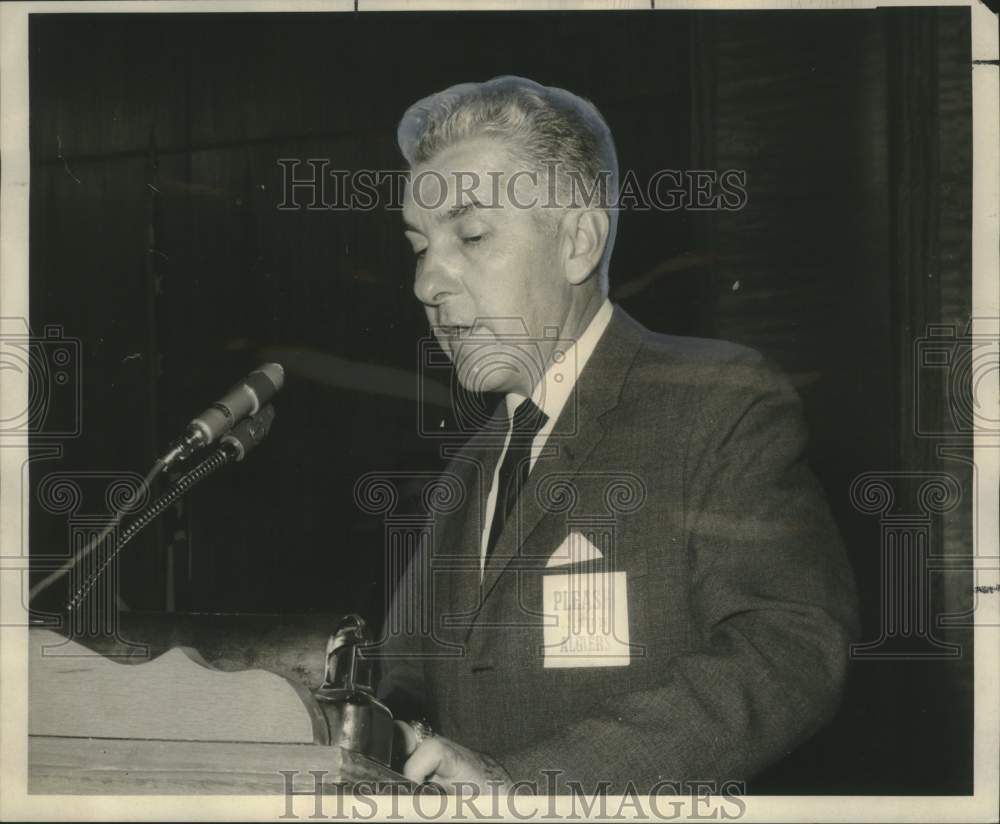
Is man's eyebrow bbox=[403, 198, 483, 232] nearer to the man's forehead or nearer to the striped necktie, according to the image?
the man's forehead

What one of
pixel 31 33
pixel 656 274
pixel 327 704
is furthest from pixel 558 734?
pixel 31 33

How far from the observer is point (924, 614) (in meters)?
2.44

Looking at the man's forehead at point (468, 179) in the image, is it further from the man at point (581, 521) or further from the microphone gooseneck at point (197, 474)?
the microphone gooseneck at point (197, 474)

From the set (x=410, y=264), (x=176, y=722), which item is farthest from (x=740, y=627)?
(x=176, y=722)

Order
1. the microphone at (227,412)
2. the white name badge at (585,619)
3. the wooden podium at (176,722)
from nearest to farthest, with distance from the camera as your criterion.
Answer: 1. the wooden podium at (176,722)
2. the white name badge at (585,619)
3. the microphone at (227,412)

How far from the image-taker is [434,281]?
2420 millimetres

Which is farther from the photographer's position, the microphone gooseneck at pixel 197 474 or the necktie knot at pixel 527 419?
the microphone gooseneck at pixel 197 474

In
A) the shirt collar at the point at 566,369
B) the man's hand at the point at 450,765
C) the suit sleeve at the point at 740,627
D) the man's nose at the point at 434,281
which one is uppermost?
the man's nose at the point at 434,281

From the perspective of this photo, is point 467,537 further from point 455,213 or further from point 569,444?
point 455,213

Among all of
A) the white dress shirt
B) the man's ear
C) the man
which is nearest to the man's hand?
the man

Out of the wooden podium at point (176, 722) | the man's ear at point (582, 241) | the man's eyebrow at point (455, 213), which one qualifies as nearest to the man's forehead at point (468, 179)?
the man's eyebrow at point (455, 213)

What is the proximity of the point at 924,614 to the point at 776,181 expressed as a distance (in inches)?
35.4

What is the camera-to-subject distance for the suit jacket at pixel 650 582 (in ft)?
7.40

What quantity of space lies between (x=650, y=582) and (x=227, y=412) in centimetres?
90
